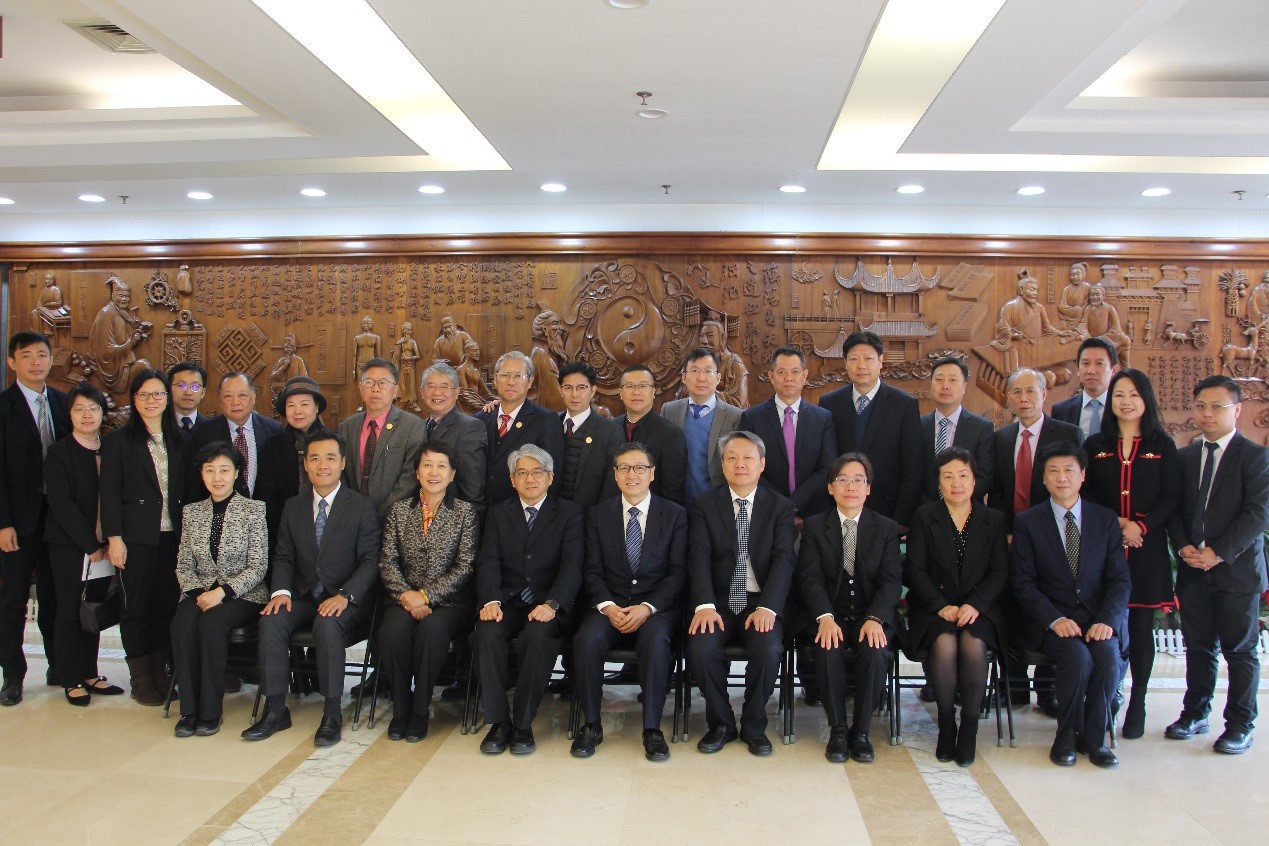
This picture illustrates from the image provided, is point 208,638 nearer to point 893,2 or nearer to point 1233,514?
point 893,2

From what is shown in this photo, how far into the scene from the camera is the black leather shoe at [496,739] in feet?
11.9

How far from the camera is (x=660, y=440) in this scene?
14.1 feet

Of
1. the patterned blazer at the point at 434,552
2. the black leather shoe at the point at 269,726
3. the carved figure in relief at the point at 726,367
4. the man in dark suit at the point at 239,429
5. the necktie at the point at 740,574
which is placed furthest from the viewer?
the carved figure in relief at the point at 726,367

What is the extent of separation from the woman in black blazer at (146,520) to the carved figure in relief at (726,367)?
390 cm

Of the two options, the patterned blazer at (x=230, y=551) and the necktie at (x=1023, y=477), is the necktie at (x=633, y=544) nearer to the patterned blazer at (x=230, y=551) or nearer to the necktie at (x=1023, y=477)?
the patterned blazer at (x=230, y=551)

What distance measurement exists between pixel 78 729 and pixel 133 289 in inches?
187

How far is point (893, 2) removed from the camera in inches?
139

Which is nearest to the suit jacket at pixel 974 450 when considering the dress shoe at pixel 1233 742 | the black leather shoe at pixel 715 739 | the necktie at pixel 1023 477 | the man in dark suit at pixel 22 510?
the necktie at pixel 1023 477

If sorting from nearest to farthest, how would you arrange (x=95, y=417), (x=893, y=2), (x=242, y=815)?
1. (x=242, y=815)
2. (x=893, y=2)
3. (x=95, y=417)

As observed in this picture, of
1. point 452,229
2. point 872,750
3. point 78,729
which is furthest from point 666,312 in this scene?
point 78,729

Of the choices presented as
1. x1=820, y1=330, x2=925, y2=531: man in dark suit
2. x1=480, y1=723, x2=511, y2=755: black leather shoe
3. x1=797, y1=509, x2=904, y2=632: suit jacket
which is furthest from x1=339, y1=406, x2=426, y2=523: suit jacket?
x1=820, y1=330, x2=925, y2=531: man in dark suit

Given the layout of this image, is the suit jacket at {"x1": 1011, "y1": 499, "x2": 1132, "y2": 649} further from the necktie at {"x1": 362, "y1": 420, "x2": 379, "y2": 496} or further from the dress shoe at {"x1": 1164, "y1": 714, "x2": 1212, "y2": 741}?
the necktie at {"x1": 362, "y1": 420, "x2": 379, "y2": 496}

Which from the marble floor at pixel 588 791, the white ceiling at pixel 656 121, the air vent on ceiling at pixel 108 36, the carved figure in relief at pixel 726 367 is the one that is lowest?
the marble floor at pixel 588 791

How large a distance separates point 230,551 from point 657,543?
74.5 inches
